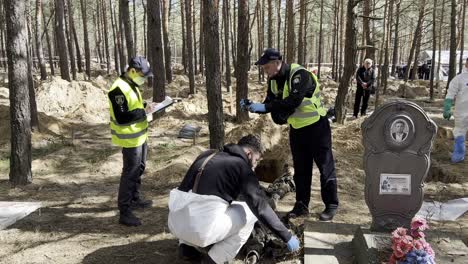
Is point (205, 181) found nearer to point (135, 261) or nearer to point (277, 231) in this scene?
point (277, 231)

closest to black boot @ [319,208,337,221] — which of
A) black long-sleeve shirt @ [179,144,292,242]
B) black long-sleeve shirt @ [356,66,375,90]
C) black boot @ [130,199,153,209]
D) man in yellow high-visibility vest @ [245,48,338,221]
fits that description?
man in yellow high-visibility vest @ [245,48,338,221]

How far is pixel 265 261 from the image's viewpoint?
396 cm

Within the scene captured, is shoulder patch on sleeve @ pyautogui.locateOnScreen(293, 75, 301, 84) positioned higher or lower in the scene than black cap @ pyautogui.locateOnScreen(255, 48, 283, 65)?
lower

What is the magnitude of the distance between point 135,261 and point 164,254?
288mm

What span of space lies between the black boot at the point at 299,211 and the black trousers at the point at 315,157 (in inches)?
2.3

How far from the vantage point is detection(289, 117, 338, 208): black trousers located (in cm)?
458

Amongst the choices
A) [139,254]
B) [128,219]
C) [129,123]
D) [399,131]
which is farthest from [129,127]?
[399,131]

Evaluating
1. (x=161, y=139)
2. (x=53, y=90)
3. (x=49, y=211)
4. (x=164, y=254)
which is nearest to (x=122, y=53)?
(x=53, y=90)

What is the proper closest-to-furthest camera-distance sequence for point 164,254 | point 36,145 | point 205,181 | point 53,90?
point 205,181, point 164,254, point 36,145, point 53,90

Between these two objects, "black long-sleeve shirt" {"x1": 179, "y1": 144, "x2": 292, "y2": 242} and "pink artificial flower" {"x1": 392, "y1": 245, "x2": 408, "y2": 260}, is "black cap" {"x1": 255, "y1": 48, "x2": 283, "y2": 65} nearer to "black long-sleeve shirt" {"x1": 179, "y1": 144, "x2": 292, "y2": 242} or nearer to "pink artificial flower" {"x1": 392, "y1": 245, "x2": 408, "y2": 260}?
"black long-sleeve shirt" {"x1": 179, "y1": 144, "x2": 292, "y2": 242}

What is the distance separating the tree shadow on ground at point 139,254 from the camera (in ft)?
13.5

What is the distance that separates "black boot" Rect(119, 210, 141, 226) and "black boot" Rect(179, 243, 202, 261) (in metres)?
1.12

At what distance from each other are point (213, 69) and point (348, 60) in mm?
5281

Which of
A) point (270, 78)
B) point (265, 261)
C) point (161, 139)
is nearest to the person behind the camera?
point (265, 261)
